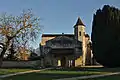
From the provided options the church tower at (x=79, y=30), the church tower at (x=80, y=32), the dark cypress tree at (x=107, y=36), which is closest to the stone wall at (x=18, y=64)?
the dark cypress tree at (x=107, y=36)

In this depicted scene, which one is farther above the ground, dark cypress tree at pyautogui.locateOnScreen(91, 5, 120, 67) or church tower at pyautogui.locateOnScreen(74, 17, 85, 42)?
church tower at pyautogui.locateOnScreen(74, 17, 85, 42)

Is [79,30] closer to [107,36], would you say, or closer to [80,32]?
[80,32]

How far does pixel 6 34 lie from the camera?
43.2 m

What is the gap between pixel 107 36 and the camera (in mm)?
38719

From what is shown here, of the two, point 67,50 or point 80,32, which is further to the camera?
point 80,32

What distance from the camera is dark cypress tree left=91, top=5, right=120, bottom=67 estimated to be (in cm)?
3781

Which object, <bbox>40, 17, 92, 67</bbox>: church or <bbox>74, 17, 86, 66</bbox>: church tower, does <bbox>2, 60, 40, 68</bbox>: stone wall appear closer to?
<bbox>40, 17, 92, 67</bbox>: church

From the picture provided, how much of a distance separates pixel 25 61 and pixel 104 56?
2071 centimetres

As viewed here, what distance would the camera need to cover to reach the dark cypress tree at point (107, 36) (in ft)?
124

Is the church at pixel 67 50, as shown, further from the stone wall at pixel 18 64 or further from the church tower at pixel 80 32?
the stone wall at pixel 18 64

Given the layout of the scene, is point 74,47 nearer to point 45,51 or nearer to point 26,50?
point 45,51

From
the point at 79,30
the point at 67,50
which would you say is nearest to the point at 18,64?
the point at 67,50

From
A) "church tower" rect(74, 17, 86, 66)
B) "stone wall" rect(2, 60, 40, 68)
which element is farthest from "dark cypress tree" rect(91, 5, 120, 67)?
"church tower" rect(74, 17, 86, 66)

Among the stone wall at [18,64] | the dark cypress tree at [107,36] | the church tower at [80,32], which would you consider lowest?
the stone wall at [18,64]
